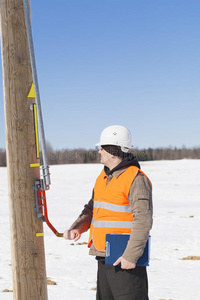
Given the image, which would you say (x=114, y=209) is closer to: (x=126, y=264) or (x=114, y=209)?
(x=114, y=209)

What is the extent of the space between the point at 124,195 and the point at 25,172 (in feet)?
2.70

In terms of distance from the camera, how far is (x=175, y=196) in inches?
760

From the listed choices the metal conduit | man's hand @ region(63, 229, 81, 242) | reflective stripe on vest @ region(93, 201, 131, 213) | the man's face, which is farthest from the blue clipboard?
the metal conduit

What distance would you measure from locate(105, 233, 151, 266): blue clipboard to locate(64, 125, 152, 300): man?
0.15ft

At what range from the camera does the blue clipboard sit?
3.25 meters

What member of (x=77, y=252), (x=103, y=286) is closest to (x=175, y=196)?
(x=77, y=252)

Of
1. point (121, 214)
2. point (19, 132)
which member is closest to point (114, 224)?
point (121, 214)

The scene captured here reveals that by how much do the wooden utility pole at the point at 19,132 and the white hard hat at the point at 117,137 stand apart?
562 millimetres

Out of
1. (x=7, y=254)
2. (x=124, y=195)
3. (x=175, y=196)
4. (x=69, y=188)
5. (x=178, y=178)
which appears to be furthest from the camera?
(x=178, y=178)

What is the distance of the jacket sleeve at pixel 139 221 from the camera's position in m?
3.14

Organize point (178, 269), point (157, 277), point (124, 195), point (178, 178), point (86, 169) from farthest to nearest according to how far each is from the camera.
→ 1. point (86, 169)
2. point (178, 178)
3. point (178, 269)
4. point (157, 277)
5. point (124, 195)

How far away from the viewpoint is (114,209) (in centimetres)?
328

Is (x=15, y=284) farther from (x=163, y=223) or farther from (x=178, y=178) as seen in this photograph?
(x=178, y=178)

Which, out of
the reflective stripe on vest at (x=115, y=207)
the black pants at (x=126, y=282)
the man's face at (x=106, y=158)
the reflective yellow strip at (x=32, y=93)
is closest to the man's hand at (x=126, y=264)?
the black pants at (x=126, y=282)
